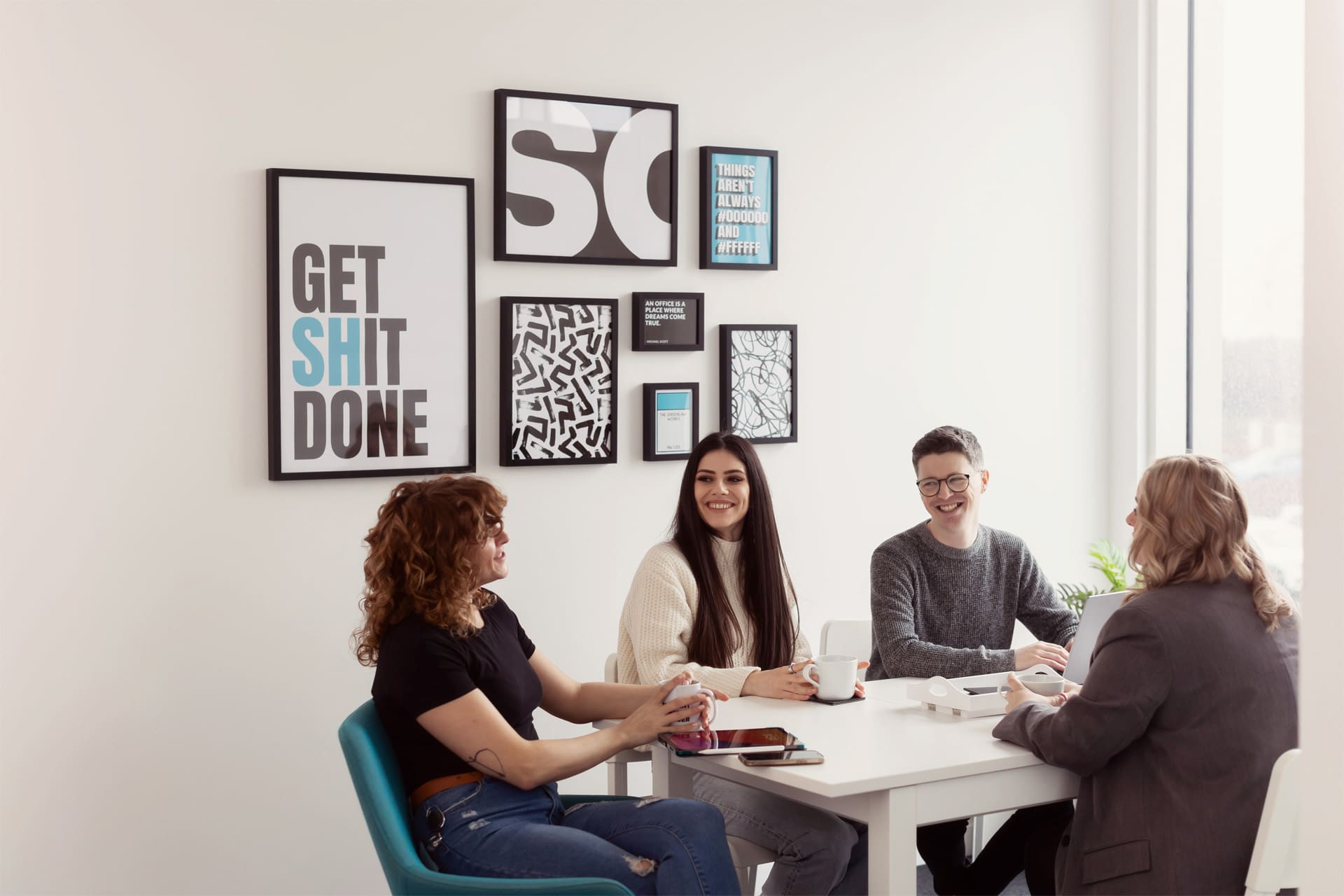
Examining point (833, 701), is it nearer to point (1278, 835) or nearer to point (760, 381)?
point (1278, 835)

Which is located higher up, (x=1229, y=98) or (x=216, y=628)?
(x=1229, y=98)

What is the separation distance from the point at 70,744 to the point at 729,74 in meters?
2.39

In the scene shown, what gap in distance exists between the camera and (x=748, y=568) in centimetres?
291

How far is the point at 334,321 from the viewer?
9.93 ft

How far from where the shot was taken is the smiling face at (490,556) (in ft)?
→ 7.23

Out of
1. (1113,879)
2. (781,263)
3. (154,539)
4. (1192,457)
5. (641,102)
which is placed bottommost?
(1113,879)

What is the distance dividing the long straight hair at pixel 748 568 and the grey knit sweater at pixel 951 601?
22 cm

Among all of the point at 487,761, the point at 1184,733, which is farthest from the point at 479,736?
the point at 1184,733

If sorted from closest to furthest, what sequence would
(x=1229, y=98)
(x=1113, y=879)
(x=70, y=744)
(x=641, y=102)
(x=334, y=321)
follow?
(x=1113, y=879)
(x=70, y=744)
(x=334, y=321)
(x=641, y=102)
(x=1229, y=98)

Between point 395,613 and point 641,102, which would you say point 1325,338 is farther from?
point 641,102

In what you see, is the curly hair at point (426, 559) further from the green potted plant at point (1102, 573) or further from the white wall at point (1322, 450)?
the green potted plant at point (1102, 573)

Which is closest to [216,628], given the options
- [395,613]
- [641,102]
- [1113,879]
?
[395,613]

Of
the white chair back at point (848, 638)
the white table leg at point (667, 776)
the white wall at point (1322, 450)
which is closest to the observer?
the white wall at point (1322, 450)

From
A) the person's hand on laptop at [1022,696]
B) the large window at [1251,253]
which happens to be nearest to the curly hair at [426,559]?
the person's hand on laptop at [1022,696]
